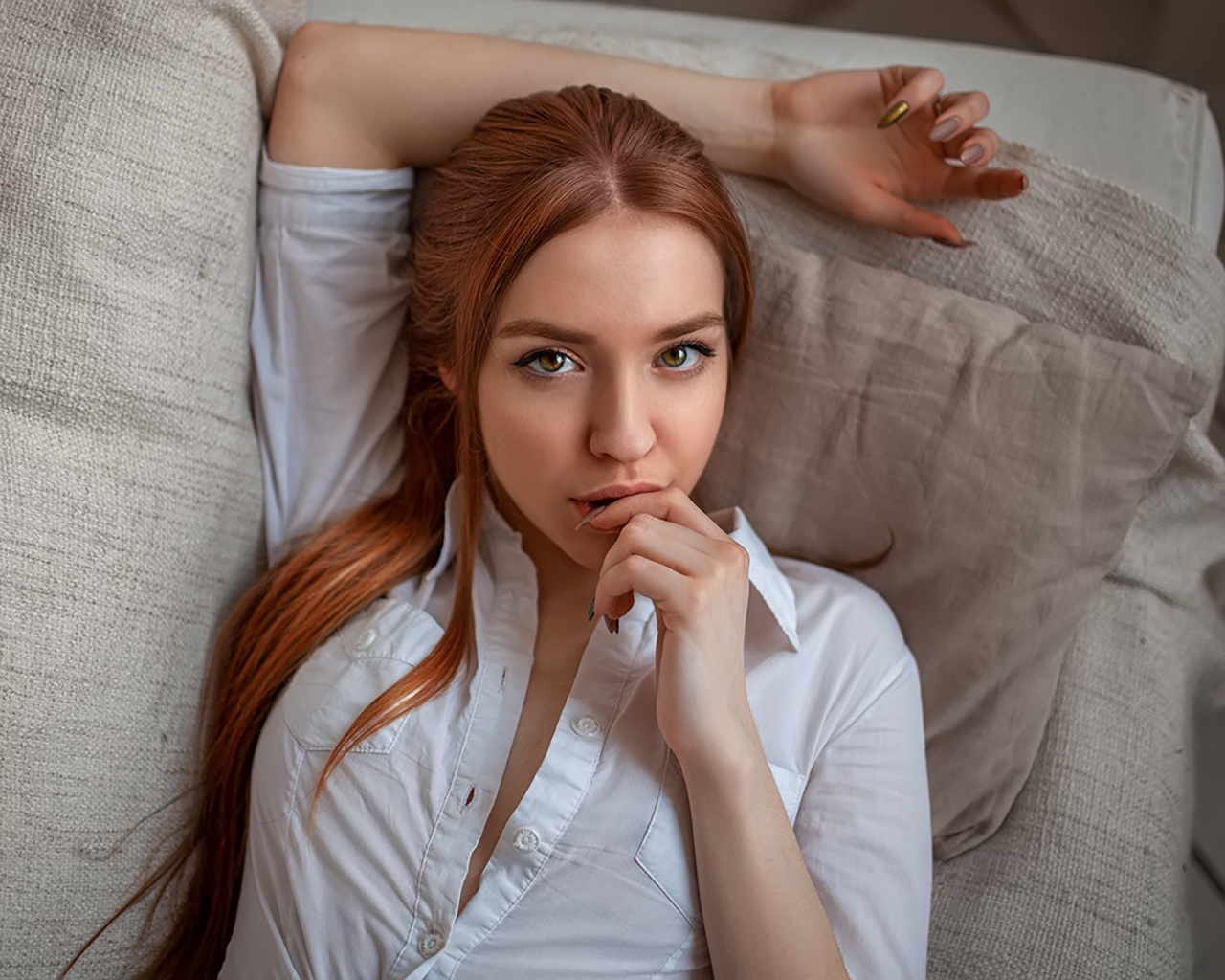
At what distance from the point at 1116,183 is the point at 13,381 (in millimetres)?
1334

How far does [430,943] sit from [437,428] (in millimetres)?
625

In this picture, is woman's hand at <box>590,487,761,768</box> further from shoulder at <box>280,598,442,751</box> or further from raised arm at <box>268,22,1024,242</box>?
raised arm at <box>268,22,1024,242</box>

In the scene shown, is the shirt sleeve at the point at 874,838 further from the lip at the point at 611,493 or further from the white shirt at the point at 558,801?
the lip at the point at 611,493

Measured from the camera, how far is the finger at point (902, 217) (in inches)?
50.5

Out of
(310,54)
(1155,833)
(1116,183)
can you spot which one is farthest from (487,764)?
(1116,183)

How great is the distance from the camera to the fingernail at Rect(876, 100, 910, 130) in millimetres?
1255

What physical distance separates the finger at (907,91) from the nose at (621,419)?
19.7 inches

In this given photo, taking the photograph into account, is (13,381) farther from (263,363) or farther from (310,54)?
(310,54)

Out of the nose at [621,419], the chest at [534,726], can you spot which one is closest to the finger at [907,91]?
the nose at [621,419]

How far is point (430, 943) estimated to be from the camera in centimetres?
106

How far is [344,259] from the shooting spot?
1.36 metres

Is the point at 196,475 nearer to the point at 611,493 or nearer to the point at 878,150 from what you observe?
the point at 611,493

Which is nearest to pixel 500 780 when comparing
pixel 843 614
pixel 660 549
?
pixel 660 549

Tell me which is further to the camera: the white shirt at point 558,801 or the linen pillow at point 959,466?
the linen pillow at point 959,466
